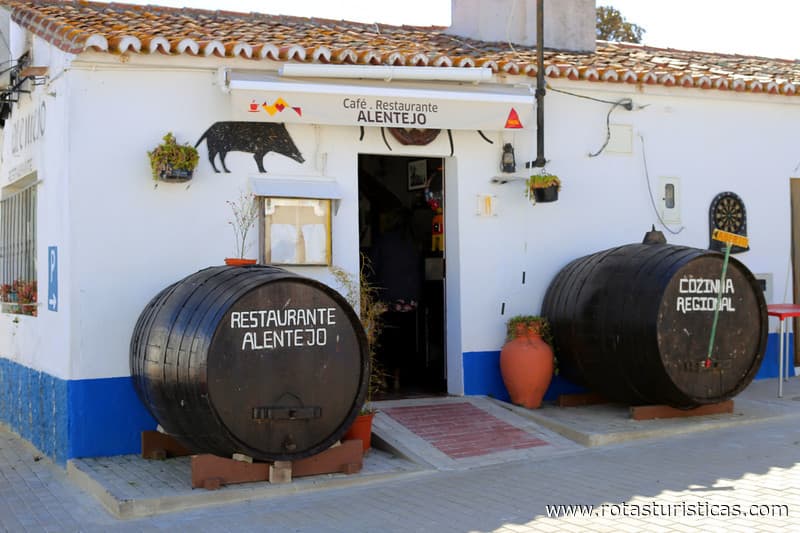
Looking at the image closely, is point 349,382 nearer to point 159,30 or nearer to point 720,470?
point 720,470

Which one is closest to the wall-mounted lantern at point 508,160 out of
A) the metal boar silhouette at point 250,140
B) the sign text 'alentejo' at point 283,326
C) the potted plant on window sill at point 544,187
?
the potted plant on window sill at point 544,187

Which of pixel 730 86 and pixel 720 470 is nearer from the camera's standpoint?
pixel 720 470

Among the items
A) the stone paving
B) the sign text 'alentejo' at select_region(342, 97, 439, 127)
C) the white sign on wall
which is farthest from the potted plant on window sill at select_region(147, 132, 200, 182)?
the stone paving

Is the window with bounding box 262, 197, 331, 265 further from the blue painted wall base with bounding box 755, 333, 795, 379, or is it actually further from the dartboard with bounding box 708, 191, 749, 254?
the blue painted wall base with bounding box 755, 333, 795, 379

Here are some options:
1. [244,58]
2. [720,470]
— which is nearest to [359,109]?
[244,58]

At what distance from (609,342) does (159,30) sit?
506 centimetres

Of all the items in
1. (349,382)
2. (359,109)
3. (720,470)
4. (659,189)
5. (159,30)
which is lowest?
(720,470)

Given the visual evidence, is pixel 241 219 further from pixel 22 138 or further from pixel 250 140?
pixel 22 138

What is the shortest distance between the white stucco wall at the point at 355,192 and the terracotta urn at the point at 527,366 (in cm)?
38

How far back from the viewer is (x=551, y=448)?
8188 millimetres

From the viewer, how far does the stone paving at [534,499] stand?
6082 mm

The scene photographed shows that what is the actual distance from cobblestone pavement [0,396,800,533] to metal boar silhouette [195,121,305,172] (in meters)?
3.14

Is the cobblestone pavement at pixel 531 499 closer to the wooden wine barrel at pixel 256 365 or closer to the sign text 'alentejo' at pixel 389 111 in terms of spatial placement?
the wooden wine barrel at pixel 256 365

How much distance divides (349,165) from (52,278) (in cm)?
292
